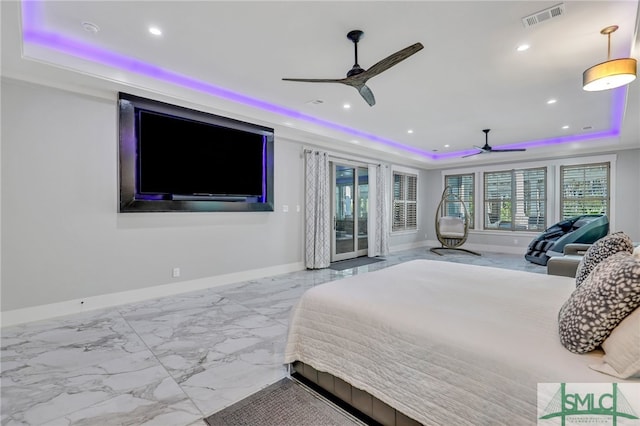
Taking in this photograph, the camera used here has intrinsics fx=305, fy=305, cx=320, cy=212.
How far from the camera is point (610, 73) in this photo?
102 inches

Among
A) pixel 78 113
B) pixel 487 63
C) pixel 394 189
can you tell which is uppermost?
pixel 487 63

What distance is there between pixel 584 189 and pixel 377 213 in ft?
15.9

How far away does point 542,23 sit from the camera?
2621 millimetres

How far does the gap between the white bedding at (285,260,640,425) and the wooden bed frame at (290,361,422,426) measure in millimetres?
66

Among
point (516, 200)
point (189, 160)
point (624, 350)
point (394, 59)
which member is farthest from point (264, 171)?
point (516, 200)

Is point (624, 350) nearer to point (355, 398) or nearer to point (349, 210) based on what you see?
point (355, 398)

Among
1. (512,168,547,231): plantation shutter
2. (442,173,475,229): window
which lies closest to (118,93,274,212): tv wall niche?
(442,173,475,229): window

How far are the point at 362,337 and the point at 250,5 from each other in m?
2.61

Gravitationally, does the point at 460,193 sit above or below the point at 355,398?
above

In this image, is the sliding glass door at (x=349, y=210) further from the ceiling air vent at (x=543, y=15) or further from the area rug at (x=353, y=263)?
the ceiling air vent at (x=543, y=15)

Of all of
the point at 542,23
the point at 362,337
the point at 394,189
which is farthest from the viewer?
the point at 394,189

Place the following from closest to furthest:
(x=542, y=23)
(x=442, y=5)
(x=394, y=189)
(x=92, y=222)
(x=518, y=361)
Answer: (x=518, y=361), (x=442, y=5), (x=542, y=23), (x=92, y=222), (x=394, y=189)

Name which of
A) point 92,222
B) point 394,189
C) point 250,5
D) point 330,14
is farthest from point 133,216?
point 394,189

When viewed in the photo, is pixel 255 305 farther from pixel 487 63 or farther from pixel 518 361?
pixel 487 63
